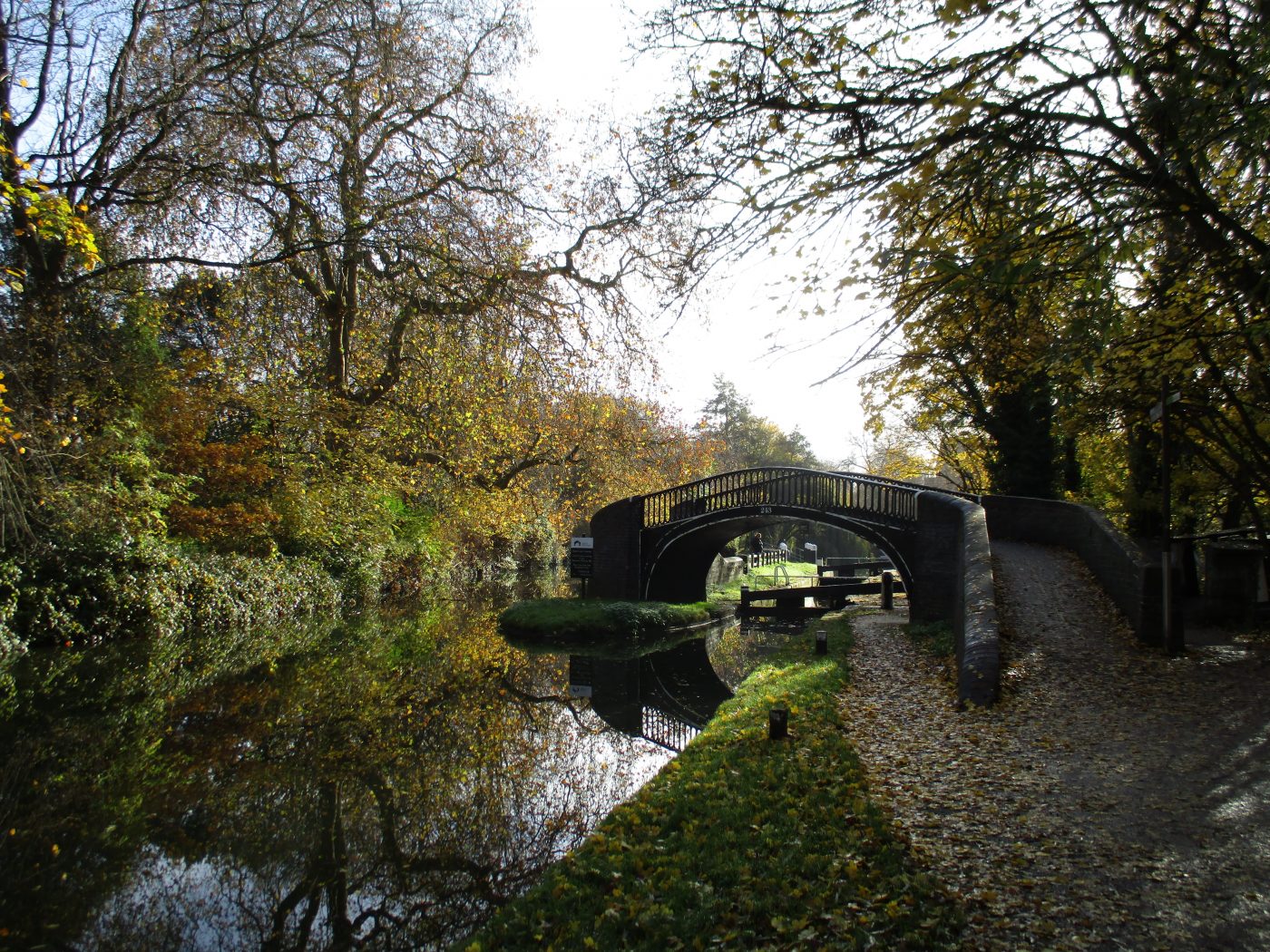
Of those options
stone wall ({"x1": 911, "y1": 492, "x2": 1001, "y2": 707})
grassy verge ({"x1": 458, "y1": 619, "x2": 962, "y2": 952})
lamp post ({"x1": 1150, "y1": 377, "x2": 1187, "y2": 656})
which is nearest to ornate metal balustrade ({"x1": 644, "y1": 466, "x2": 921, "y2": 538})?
stone wall ({"x1": 911, "y1": 492, "x2": 1001, "y2": 707})

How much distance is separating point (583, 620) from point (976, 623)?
10087mm

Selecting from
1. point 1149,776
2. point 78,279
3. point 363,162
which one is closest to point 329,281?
point 363,162

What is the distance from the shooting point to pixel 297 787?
24.0ft

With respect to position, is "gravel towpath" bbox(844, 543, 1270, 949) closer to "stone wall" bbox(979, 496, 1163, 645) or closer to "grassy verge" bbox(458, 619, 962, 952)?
"grassy verge" bbox(458, 619, 962, 952)

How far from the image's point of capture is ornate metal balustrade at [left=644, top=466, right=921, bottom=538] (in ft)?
55.9

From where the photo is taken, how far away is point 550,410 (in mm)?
19031

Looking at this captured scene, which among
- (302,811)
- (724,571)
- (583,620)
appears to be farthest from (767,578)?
(302,811)

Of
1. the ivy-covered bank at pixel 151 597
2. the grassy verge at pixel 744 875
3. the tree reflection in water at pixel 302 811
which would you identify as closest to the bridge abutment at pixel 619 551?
the ivy-covered bank at pixel 151 597

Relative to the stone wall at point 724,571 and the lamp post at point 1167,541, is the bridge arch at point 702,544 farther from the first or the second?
the lamp post at point 1167,541

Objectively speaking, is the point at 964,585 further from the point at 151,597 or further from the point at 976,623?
the point at 151,597

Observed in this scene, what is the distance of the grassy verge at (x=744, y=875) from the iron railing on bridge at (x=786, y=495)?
10.8 meters

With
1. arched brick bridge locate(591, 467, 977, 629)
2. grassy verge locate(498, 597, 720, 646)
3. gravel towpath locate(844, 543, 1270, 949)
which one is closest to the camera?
gravel towpath locate(844, 543, 1270, 949)

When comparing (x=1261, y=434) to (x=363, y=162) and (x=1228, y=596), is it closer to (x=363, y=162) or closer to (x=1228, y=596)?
(x=1228, y=596)

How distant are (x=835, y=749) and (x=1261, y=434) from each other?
903 cm
